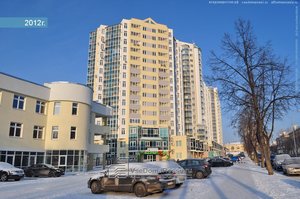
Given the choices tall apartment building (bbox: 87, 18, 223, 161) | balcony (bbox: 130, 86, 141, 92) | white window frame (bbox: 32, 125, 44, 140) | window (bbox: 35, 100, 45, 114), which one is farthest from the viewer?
balcony (bbox: 130, 86, 141, 92)

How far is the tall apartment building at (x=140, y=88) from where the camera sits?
87.2 meters

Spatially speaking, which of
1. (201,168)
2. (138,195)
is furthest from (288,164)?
(138,195)

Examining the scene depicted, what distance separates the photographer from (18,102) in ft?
104

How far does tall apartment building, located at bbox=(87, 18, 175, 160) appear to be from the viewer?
285ft

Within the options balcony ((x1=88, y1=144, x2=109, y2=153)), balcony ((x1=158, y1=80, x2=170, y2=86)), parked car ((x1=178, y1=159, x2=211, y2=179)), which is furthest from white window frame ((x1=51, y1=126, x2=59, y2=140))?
balcony ((x1=158, y1=80, x2=170, y2=86))

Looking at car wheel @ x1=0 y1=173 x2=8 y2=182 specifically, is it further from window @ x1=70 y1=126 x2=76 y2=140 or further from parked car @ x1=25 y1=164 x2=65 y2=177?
window @ x1=70 y1=126 x2=76 y2=140

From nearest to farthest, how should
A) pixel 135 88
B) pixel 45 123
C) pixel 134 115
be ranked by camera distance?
pixel 45 123
pixel 134 115
pixel 135 88

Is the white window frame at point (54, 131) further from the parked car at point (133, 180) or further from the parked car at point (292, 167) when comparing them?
the parked car at point (292, 167)

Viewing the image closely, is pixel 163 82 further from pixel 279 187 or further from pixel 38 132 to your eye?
pixel 279 187

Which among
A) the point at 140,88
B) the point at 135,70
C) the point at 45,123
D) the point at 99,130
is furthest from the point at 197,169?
the point at 135,70

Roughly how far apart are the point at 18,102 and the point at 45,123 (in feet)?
16.0

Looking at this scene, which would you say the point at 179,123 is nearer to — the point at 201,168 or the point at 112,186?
the point at 201,168

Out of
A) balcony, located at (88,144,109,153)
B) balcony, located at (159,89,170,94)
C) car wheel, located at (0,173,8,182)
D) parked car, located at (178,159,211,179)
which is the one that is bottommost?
car wheel, located at (0,173,8,182)

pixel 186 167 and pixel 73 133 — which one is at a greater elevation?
pixel 73 133
